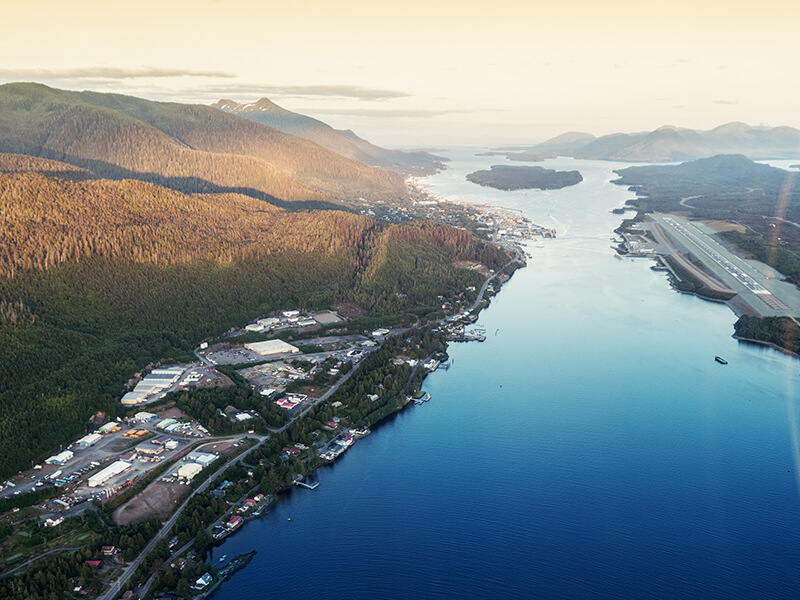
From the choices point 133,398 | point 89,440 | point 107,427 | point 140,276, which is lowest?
point 89,440

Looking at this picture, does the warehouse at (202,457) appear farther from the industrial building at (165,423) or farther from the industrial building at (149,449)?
the industrial building at (165,423)

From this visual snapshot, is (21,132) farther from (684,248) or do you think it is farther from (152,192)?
(684,248)

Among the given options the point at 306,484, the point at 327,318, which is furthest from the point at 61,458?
the point at 327,318

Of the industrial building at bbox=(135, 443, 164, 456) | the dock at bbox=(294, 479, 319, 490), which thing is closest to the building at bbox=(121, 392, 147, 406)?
the industrial building at bbox=(135, 443, 164, 456)

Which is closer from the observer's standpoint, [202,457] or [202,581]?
[202,581]

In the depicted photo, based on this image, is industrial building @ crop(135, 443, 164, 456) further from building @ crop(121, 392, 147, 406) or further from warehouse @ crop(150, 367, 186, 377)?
warehouse @ crop(150, 367, 186, 377)

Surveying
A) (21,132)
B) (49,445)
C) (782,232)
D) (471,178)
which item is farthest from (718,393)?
(471,178)

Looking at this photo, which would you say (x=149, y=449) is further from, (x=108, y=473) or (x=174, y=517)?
(x=174, y=517)

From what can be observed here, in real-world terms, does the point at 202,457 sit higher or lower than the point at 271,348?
higher
